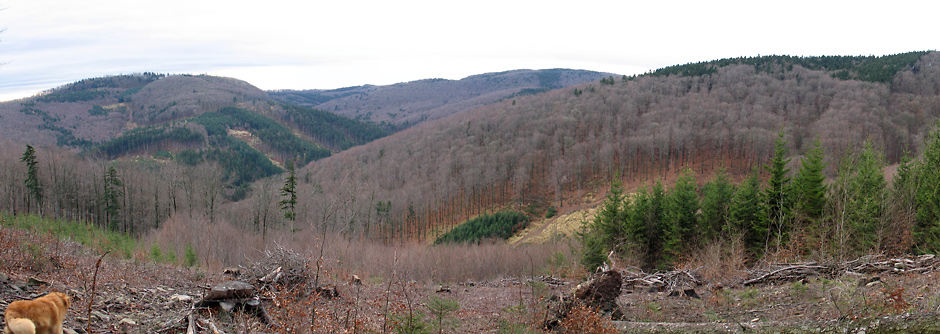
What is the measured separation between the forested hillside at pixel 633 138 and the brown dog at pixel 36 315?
75.1 m

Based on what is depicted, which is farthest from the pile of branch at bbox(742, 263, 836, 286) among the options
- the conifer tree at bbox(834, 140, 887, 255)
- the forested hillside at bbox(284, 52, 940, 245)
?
the forested hillside at bbox(284, 52, 940, 245)

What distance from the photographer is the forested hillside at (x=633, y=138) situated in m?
95.0

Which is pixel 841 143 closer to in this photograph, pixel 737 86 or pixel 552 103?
pixel 737 86

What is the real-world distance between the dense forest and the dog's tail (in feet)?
55.0

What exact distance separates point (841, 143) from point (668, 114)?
41194 millimetres

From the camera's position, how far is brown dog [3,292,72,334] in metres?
4.03

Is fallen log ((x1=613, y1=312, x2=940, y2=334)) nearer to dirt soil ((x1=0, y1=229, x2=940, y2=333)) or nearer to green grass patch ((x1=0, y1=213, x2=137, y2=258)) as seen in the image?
dirt soil ((x1=0, y1=229, x2=940, y2=333))

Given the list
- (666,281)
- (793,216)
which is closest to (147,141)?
(666,281)

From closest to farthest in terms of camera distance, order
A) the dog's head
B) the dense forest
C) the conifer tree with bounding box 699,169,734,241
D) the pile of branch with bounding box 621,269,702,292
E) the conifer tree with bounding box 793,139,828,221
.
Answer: the dog's head < the pile of branch with bounding box 621,269,702,292 < the conifer tree with bounding box 793,139,828,221 < the dense forest < the conifer tree with bounding box 699,169,734,241

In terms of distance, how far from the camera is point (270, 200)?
2051 inches

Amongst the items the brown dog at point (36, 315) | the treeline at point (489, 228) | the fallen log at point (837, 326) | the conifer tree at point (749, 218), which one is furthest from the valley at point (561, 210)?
the brown dog at point (36, 315)

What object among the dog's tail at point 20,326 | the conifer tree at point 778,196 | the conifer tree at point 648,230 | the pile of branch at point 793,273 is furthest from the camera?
the conifer tree at point 648,230

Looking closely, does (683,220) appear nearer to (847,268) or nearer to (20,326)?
(847,268)

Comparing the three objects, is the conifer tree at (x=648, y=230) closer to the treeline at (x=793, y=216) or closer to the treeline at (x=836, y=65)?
the treeline at (x=793, y=216)
